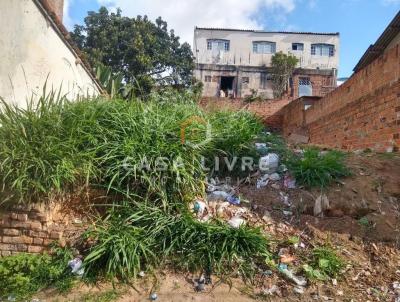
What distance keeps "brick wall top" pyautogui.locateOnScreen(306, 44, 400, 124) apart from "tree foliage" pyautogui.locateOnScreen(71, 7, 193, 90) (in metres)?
14.4

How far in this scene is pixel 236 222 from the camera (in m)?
3.95

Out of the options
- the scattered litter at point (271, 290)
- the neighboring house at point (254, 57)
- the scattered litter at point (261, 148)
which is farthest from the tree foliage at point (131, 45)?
the scattered litter at point (271, 290)

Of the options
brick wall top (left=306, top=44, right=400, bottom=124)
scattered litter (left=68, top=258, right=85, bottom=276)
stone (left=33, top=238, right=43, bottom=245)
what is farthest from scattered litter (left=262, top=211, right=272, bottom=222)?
brick wall top (left=306, top=44, right=400, bottom=124)

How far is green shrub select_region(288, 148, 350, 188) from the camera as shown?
4453 mm

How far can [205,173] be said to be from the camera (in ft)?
14.6

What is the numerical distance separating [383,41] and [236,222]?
1151cm

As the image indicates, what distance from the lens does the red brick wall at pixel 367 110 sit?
222 inches

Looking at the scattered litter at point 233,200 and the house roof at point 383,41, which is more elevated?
the house roof at point 383,41

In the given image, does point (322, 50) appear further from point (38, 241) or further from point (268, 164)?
point (38, 241)

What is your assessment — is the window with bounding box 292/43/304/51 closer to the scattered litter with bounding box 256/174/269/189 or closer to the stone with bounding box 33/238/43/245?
the scattered litter with bounding box 256/174/269/189

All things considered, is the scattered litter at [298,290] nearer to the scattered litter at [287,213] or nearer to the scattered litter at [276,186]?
the scattered litter at [287,213]

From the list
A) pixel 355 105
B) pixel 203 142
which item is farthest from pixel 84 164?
pixel 355 105

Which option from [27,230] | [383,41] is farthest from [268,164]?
[383,41]

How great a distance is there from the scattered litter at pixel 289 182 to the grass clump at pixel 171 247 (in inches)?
41.1
